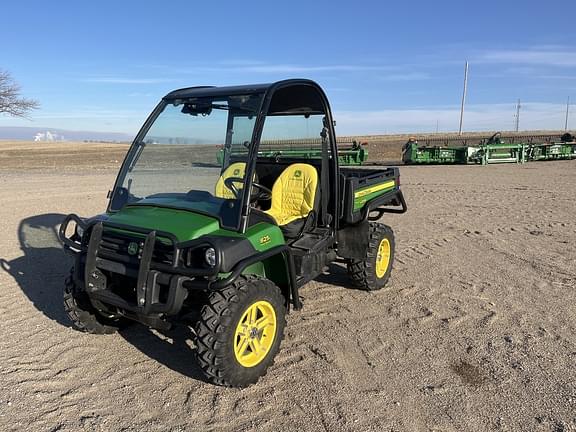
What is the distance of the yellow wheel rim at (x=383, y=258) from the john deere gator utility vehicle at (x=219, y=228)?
1.06ft

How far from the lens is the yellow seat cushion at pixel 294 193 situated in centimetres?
482

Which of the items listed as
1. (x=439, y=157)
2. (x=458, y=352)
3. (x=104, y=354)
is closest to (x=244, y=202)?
(x=104, y=354)

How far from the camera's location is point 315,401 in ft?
10.8

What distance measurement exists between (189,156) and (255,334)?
1.61m

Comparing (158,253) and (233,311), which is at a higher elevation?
(158,253)

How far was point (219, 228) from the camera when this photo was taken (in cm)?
357

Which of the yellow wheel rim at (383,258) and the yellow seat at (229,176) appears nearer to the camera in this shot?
the yellow seat at (229,176)

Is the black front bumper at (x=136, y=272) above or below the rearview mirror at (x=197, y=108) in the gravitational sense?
below

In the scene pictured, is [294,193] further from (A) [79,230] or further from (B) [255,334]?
(A) [79,230]

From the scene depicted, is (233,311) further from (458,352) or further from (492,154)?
(492,154)

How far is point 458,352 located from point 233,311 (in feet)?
6.48

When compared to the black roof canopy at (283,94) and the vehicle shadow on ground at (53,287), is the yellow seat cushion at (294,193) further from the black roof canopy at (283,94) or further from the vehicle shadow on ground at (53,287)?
the vehicle shadow on ground at (53,287)

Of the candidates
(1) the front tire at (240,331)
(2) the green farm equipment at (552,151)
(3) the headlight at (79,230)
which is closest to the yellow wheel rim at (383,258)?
(1) the front tire at (240,331)

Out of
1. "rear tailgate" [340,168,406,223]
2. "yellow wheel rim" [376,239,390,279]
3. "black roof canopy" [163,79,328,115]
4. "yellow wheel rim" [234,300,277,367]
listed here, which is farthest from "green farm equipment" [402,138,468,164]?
"yellow wheel rim" [234,300,277,367]
